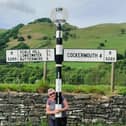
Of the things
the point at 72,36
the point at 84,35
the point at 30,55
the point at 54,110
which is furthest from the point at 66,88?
the point at 84,35

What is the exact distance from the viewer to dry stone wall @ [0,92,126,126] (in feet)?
59.2

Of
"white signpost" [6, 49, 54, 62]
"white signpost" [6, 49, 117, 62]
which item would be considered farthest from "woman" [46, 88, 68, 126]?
"white signpost" [6, 49, 54, 62]

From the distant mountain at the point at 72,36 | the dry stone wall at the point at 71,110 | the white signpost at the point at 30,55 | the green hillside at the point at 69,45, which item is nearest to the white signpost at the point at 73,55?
the white signpost at the point at 30,55

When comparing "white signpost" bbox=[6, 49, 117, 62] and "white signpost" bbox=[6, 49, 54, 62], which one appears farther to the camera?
"white signpost" bbox=[6, 49, 54, 62]

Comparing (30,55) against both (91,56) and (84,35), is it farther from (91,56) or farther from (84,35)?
(84,35)

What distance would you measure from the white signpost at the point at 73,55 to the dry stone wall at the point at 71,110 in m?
1.54

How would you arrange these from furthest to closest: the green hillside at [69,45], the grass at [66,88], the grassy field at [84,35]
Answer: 1. the grassy field at [84,35]
2. the green hillside at [69,45]
3. the grass at [66,88]

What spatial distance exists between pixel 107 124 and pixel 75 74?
15.5 ft

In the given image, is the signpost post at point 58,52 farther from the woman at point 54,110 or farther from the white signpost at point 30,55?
the white signpost at point 30,55

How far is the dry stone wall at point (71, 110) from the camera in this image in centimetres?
1803

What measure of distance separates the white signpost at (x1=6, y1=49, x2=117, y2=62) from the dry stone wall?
154 centimetres

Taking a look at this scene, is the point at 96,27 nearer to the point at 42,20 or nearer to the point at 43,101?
the point at 42,20

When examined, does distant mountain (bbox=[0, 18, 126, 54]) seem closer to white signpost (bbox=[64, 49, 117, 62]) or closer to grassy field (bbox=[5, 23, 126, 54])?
grassy field (bbox=[5, 23, 126, 54])

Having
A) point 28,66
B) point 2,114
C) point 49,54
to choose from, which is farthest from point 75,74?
point 2,114
